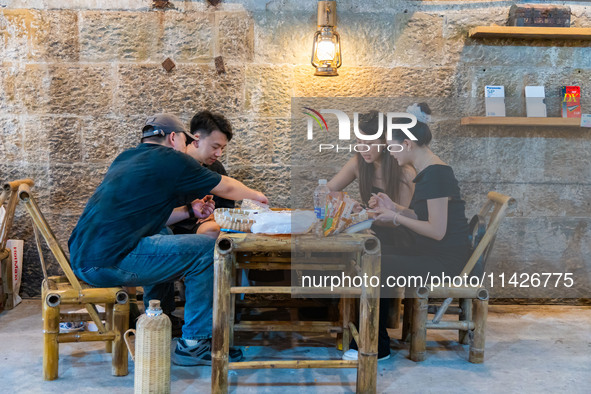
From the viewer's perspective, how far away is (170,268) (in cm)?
307

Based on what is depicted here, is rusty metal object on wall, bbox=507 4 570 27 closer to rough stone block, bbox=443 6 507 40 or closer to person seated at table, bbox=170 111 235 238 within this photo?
rough stone block, bbox=443 6 507 40

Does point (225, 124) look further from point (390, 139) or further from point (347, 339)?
point (347, 339)

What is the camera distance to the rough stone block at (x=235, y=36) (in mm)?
4238

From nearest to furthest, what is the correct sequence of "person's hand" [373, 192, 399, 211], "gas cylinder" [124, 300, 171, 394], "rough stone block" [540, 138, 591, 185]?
"gas cylinder" [124, 300, 171, 394]
"person's hand" [373, 192, 399, 211]
"rough stone block" [540, 138, 591, 185]

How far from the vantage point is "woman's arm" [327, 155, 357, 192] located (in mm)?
3973

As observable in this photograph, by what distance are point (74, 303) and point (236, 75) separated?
1.89m

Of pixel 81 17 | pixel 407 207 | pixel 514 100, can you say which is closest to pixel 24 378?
pixel 407 207

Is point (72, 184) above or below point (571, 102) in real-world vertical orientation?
below

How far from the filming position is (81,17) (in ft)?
13.9

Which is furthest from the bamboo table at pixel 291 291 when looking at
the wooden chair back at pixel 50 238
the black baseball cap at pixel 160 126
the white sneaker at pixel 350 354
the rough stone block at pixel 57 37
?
the rough stone block at pixel 57 37

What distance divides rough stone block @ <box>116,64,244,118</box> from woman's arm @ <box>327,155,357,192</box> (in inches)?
33.9

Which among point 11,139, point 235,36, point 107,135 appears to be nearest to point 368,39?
point 235,36

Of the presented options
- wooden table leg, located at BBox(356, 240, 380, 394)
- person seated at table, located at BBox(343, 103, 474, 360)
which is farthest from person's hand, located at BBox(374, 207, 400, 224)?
wooden table leg, located at BBox(356, 240, 380, 394)

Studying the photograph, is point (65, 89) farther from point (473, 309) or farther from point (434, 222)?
point (473, 309)
